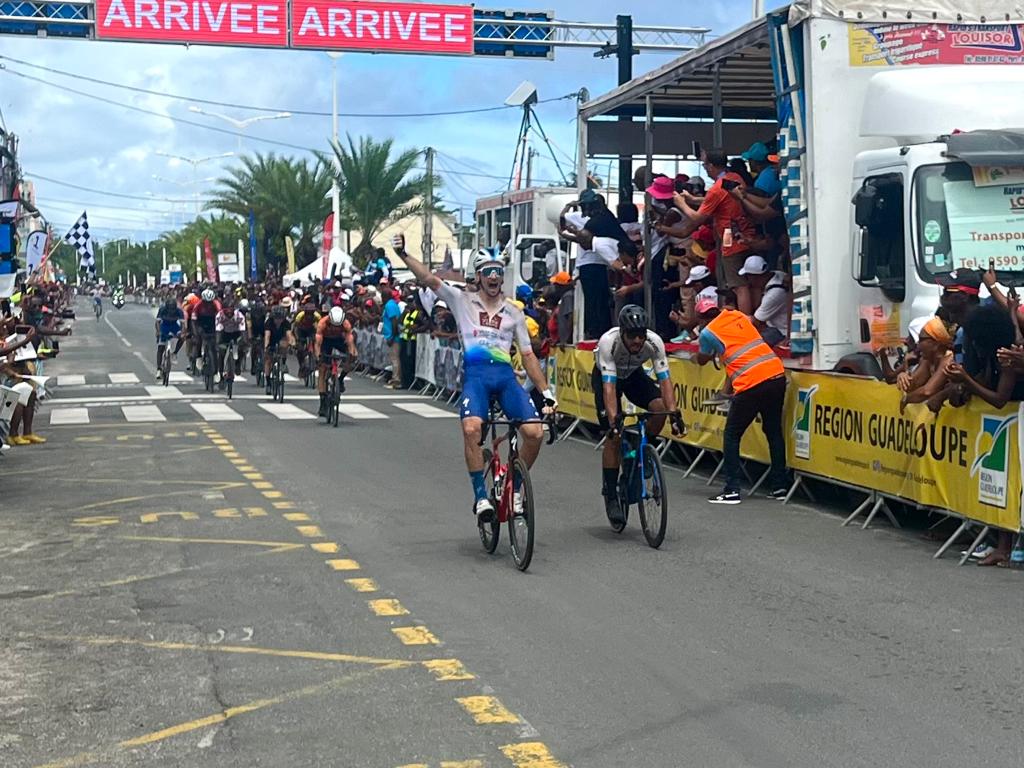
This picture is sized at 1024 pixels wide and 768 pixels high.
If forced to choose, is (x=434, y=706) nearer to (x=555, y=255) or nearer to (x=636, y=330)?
(x=636, y=330)

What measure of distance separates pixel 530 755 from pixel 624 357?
5.83 m

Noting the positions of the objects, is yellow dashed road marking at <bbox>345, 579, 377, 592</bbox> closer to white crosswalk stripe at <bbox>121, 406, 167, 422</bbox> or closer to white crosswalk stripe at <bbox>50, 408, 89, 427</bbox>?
white crosswalk stripe at <bbox>50, 408, 89, 427</bbox>

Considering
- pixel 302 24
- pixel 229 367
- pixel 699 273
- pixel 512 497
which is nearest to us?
pixel 512 497

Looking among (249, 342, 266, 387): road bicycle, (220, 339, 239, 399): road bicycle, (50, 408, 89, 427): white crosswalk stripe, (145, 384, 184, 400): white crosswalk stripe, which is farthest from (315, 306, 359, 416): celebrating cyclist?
(249, 342, 266, 387): road bicycle

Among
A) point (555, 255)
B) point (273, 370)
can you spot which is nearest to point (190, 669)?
point (273, 370)

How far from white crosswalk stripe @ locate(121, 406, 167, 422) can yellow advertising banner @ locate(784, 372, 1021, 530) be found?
38.9 ft

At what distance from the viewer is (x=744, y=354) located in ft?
44.3

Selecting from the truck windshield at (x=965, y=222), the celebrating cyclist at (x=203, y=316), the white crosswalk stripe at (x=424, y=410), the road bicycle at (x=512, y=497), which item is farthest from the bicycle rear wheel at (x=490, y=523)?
the celebrating cyclist at (x=203, y=316)

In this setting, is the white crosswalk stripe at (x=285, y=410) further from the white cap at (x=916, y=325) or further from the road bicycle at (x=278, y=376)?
the white cap at (x=916, y=325)

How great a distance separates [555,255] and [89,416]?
8961 millimetres

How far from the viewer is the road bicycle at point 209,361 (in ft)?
94.1

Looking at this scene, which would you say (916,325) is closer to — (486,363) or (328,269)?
(486,363)

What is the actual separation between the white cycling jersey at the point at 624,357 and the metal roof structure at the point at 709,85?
4.03m

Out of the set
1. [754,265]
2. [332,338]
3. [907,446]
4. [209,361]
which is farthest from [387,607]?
[209,361]
